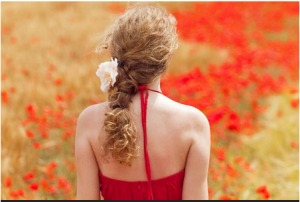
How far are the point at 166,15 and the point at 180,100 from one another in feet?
8.12

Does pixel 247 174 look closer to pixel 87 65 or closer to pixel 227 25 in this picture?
pixel 87 65

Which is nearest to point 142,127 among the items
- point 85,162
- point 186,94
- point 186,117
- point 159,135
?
point 159,135

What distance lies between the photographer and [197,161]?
1950 millimetres

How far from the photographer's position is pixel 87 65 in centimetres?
521

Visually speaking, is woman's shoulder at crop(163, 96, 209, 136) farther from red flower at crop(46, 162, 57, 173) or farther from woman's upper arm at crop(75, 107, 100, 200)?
red flower at crop(46, 162, 57, 173)

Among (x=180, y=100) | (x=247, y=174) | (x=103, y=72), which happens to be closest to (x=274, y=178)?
(x=247, y=174)

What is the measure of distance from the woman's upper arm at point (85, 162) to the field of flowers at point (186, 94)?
40.8 inches

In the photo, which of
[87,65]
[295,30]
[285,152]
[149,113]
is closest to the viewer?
[149,113]

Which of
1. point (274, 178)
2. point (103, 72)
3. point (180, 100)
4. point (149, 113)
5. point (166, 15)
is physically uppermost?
point (166, 15)

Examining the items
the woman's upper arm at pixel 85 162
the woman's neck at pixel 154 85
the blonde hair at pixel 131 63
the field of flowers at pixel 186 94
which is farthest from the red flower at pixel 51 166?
the woman's neck at pixel 154 85

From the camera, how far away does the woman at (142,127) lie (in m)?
1.90

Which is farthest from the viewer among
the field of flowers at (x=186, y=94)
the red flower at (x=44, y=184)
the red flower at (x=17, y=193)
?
the field of flowers at (x=186, y=94)

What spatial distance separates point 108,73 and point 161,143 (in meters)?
0.37

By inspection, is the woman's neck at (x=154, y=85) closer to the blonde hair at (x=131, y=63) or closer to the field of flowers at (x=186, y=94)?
the blonde hair at (x=131, y=63)
